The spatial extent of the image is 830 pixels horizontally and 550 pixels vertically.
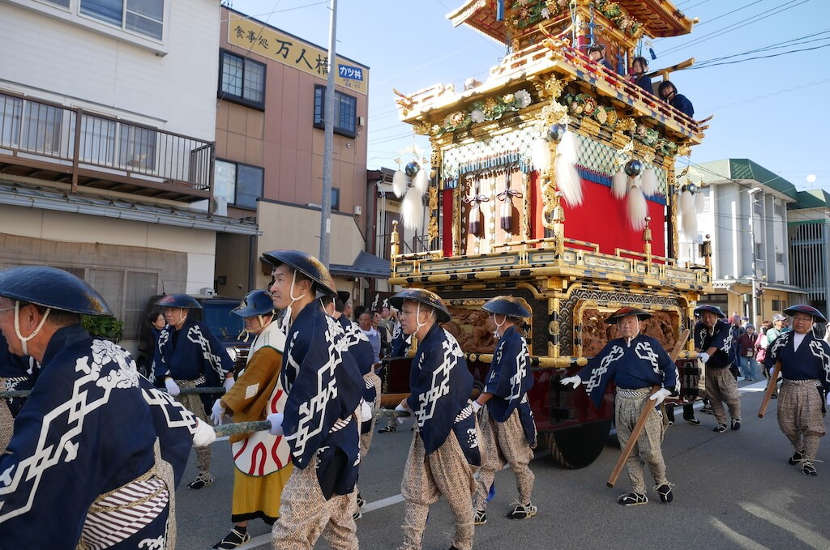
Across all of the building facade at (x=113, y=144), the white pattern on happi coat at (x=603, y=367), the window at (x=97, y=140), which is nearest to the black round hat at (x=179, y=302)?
the white pattern on happi coat at (x=603, y=367)

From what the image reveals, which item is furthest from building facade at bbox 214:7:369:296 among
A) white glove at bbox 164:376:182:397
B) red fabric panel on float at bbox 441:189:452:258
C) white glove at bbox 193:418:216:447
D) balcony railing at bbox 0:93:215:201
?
white glove at bbox 193:418:216:447

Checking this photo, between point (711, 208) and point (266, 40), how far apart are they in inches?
847

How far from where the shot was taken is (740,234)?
1017 inches

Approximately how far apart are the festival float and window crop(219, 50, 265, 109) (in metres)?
7.91

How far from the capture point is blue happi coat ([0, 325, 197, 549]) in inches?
64.9

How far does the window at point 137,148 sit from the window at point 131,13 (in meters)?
2.25

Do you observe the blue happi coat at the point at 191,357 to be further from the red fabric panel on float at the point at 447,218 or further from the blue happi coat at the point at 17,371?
A: the red fabric panel on float at the point at 447,218

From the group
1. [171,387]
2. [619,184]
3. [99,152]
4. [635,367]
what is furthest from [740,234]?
[171,387]

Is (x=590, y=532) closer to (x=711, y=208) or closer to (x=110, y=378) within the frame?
(x=110, y=378)

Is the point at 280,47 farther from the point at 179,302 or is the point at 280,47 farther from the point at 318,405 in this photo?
the point at 318,405

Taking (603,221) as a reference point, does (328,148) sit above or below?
above

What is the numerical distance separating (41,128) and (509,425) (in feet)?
33.5

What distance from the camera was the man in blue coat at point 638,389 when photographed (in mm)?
5016

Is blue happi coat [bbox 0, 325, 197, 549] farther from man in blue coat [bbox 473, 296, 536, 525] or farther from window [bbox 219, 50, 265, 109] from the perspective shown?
window [bbox 219, 50, 265, 109]
